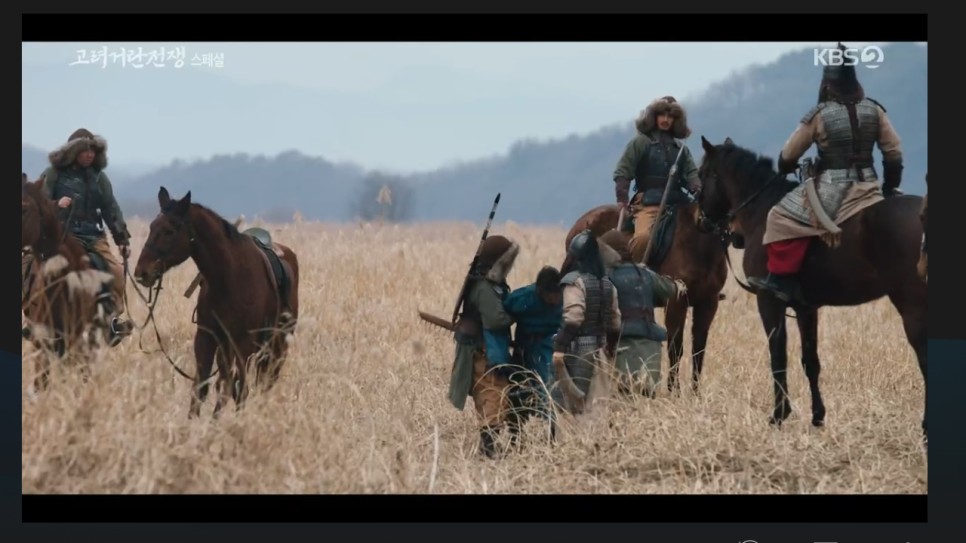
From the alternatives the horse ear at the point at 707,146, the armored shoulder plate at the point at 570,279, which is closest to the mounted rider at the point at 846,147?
the horse ear at the point at 707,146

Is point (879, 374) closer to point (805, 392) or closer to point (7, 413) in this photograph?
point (805, 392)

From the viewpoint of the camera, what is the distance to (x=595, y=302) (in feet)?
30.4

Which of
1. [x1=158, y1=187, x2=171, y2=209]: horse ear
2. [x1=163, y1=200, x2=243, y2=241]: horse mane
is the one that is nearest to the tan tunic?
[x1=163, y1=200, x2=243, y2=241]: horse mane

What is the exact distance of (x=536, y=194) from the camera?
35125mm

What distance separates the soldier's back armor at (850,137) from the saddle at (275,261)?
12.5 ft

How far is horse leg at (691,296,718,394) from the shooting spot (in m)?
10.9

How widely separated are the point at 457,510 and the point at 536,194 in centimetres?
2672

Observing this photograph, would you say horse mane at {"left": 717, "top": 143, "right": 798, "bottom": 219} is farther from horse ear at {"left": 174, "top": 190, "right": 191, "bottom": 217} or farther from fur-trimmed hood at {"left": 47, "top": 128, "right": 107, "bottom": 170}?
fur-trimmed hood at {"left": 47, "top": 128, "right": 107, "bottom": 170}

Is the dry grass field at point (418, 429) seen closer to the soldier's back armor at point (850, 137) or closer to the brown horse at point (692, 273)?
the brown horse at point (692, 273)

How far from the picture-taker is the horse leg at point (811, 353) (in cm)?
1002

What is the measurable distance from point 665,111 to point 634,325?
244cm

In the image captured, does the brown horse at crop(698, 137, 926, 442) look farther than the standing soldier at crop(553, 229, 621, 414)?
Yes

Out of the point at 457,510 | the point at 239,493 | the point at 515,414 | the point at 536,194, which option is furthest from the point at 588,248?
the point at 536,194

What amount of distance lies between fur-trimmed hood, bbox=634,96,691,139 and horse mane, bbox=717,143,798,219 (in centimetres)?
78
